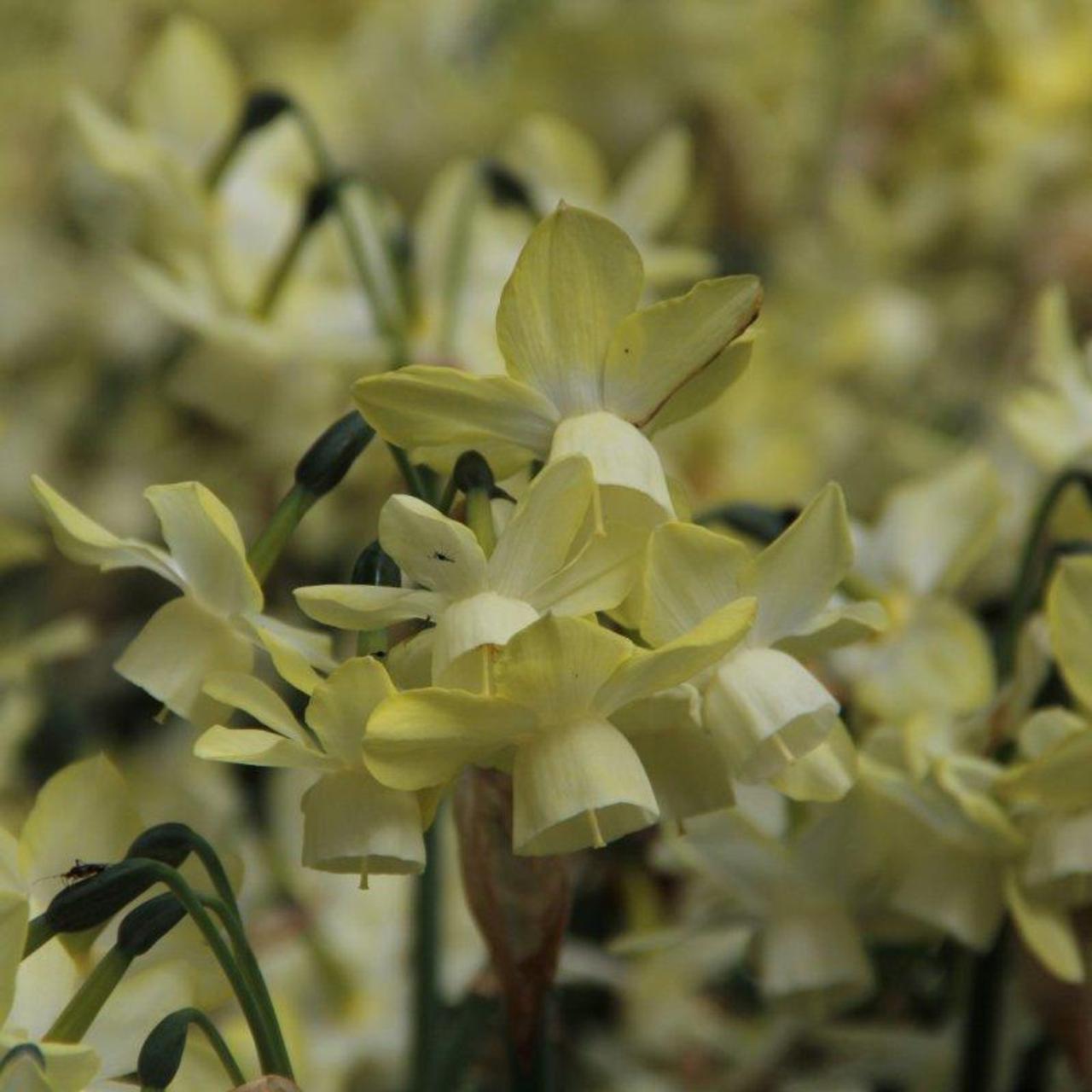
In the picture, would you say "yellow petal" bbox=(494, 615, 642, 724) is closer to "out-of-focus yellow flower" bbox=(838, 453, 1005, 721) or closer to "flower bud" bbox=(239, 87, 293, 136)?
"out-of-focus yellow flower" bbox=(838, 453, 1005, 721)

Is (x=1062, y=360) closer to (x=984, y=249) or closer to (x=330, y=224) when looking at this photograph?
(x=330, y=224)

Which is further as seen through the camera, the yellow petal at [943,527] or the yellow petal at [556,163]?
the yellow petal at [556,163]

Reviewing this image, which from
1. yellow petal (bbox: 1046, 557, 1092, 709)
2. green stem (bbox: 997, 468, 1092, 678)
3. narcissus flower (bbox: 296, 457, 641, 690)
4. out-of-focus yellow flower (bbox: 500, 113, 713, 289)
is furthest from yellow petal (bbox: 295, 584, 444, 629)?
out-of-focus yellow flower (bbox: 500, 113, 713, 289)

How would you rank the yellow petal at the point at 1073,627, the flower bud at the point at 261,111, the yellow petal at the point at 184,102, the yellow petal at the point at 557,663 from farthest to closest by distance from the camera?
1. the yellow petal at the point at 184,102
2. the flower bud at the point at 261,111
3. the yellow petal at the point at 1073,627
4. the yellow petal at the point at 557,663

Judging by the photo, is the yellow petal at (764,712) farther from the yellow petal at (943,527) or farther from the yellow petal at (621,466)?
the yellow petal at (943,527)

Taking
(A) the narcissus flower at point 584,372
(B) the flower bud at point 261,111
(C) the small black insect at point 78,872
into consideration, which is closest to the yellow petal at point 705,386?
(A) the narcissus flower at point 584,372

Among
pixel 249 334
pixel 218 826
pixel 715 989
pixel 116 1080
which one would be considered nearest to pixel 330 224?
pixel 249 334

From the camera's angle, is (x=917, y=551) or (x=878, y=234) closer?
(x=917, y=551)
